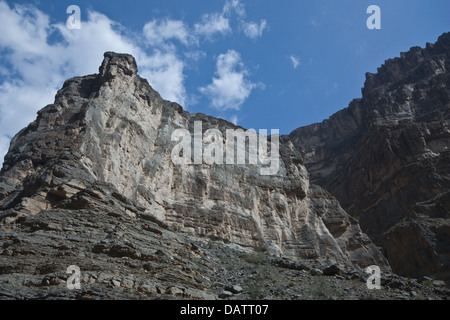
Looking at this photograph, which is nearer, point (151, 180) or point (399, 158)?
point (151, 180)

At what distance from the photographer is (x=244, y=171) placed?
4138cm

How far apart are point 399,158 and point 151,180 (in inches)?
1929

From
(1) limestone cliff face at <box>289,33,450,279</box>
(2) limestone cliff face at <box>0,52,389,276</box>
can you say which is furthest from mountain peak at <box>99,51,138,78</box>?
(1) limestone cliff face at <box>289,33,450,279</box>

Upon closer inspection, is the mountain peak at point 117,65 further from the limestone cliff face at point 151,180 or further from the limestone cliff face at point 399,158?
the limestone cliff face at point 399,158

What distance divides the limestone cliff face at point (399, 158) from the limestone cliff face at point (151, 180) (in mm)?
7710

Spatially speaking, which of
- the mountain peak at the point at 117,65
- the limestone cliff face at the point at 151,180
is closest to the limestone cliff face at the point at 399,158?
the limestone cliff face at the point at 151,180

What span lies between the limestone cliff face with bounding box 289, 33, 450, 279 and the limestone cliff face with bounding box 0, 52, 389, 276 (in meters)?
7.71

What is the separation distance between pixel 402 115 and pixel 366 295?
240ft

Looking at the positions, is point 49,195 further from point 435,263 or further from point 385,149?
point 385,149

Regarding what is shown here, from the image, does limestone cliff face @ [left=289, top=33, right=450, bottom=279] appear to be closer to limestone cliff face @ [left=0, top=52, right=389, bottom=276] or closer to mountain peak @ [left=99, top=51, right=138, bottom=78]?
limestone cliff face @ [left=0, top=52, right=389, bottom=276]

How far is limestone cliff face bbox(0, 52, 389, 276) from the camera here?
23297 mm

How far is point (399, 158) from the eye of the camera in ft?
223

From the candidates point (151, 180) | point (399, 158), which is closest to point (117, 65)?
point (151, 180)

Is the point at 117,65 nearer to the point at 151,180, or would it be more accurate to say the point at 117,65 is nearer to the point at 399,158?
the point at 151,180
